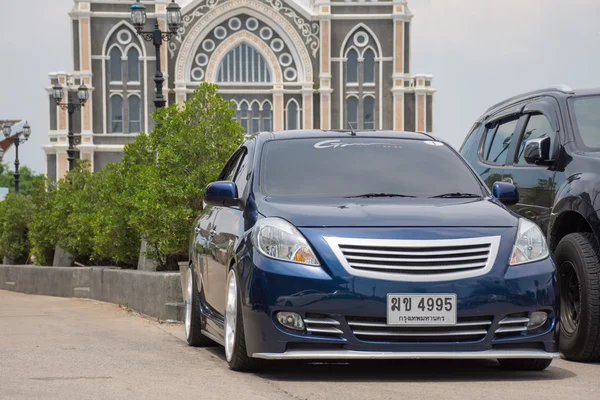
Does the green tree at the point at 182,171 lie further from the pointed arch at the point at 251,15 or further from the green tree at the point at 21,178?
the green tree at the point at 21,178

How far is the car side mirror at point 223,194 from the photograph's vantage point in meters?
8.22

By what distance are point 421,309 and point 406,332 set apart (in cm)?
17

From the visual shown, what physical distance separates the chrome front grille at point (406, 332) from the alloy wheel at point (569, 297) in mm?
1750

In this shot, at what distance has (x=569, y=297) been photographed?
28.9ft

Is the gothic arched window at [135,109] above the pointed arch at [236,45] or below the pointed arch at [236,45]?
below

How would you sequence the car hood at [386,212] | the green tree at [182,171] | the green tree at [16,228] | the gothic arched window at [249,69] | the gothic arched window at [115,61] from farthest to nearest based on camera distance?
the gothic arched window at [115,61] < the gothic arched window at [249,69] < the green tree at [16,228] < the green tree at [182,171] < the car hood at [386,212]

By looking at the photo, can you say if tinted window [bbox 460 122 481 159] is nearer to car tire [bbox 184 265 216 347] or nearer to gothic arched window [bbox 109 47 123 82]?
car tire [bbox 184 265 216 347]

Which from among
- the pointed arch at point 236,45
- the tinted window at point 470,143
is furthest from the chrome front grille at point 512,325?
the pointed arch at point 236,45

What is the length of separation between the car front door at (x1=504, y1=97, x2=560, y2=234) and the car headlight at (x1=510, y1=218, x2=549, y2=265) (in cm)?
177

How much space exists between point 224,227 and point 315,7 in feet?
267

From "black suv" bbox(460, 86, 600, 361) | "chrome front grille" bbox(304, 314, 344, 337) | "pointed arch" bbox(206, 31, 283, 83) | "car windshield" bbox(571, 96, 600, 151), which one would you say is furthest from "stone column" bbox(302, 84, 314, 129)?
"chrome front grille" bbox(304, 314, 344, 337)

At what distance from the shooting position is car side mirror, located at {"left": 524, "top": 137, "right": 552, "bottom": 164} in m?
9.11

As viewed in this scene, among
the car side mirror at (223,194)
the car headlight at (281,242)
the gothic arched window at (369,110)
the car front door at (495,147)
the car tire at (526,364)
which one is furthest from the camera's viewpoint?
the gothic arched window at (369,110)

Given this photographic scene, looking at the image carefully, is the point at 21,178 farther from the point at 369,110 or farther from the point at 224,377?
the point at 224,377
